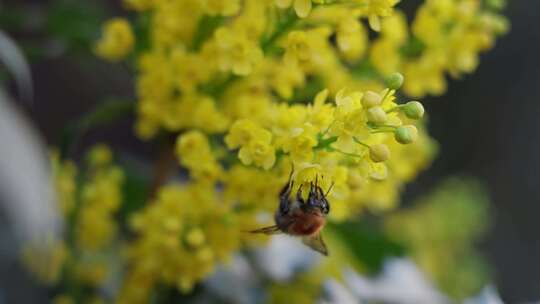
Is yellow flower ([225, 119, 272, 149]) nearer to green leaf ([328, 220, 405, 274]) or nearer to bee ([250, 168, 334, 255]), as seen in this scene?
bee ([250, 168, 334, 255])

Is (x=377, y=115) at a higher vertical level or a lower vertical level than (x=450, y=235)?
higher

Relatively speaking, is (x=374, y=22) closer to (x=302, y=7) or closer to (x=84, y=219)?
(x=302, y=7)

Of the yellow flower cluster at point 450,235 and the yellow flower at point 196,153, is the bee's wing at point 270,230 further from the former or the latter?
the yellow flower cluster at point 450,235

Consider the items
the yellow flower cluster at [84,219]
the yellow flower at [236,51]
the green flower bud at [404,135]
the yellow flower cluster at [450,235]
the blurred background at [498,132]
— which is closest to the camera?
the green flower bud at [404,135]

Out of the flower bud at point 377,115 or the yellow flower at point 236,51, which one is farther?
the yellow flower at point 236,51

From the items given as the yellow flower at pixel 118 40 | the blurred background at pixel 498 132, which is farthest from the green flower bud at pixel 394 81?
the blurred background at pixel 498 132

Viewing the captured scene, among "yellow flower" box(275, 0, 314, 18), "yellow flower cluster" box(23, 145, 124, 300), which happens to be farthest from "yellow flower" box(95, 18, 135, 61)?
"yellow flower" box(275, 0, 314, 18)

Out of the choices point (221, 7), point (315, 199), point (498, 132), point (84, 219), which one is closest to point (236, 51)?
point (221, 7)
